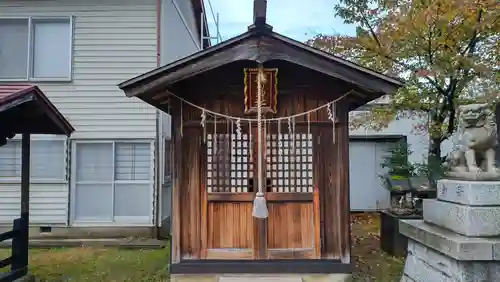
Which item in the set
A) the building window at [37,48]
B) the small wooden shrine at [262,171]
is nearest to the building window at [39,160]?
the building window at [37,48]

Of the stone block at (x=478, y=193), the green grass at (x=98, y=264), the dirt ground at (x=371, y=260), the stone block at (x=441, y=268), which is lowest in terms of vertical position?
the green grass at (x=98, y=264)

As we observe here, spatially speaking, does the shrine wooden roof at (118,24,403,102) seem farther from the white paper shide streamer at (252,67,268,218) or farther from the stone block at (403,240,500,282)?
the stone block at (403,240,500,282)

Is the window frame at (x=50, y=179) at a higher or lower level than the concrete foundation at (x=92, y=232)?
higher

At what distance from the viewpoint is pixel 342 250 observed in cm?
596

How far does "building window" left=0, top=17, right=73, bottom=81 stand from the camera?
9805 millimetres

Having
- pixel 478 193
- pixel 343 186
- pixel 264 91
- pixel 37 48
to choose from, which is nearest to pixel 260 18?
pixel 264 91

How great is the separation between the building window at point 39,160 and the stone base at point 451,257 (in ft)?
26.5

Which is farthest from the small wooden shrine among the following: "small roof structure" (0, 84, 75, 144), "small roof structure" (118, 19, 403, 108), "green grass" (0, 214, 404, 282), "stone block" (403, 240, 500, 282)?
"small roof structure" (0, 84, 75, 144)

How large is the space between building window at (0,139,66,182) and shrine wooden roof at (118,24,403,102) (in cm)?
515

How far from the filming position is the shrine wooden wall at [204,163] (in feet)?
19.8

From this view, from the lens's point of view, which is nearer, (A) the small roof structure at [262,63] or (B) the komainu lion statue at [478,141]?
(B) the komainu lion statue at [478,141]

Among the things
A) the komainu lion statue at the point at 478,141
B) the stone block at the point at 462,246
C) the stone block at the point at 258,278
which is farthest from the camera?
the stone block at the point at 258,278

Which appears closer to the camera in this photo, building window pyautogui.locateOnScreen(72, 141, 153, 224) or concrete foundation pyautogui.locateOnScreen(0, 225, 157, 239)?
concrete foundation pyautogui.locateOnScreen(0, 225, 157, 239)

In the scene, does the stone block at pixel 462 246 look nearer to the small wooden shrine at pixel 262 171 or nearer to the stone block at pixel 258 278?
the small wooden shrine at pixel 262 171
